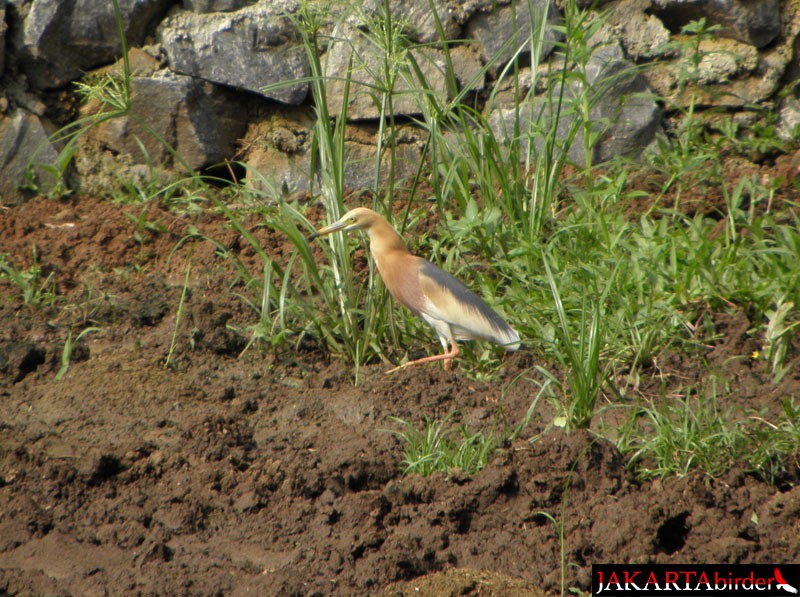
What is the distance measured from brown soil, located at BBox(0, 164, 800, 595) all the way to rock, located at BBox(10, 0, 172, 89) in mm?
1848

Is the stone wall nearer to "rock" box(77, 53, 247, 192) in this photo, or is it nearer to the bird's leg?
"rock" box(77, 53, 247, 192)

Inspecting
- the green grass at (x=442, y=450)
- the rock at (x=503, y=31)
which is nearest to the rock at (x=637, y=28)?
the rock at (x=503, y=31)

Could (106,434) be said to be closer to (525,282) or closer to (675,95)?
(525,282)

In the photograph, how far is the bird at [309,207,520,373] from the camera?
3760 mm

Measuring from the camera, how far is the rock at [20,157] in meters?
5.09

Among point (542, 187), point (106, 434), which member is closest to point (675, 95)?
point (542, 187)

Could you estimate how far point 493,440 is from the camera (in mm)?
3082

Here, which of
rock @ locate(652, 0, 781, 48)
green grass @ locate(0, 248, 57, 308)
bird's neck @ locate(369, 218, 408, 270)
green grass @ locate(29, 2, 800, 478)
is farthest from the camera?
rock @ locate(652, 0, 781, 48)

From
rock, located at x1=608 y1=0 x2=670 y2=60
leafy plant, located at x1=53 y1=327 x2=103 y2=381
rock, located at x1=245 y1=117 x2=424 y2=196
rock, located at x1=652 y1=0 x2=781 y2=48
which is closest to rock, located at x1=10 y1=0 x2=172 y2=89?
rock, located at x1=245 y1=117 x2=424 y2=196

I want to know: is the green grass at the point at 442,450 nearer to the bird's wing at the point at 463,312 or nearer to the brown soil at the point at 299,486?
the brown soil at the point at 299,486

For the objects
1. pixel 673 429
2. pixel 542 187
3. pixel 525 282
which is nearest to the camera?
pixel 673 429

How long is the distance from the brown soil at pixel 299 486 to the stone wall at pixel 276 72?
156cm

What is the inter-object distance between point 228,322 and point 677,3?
3.07 m

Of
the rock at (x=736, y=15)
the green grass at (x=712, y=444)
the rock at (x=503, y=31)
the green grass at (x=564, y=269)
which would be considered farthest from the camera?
the rock at (x=503, y=31)
